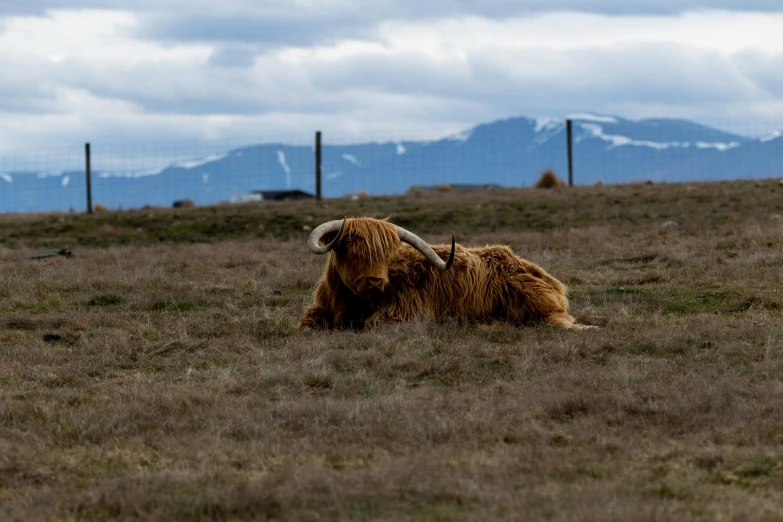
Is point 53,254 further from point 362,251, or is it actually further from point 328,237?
point 362,251

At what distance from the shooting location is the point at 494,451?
5.80 m

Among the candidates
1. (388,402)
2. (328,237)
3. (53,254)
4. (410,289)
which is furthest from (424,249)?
(53,254)

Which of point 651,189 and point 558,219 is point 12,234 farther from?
point 651,189

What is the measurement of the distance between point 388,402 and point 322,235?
363 centimetres

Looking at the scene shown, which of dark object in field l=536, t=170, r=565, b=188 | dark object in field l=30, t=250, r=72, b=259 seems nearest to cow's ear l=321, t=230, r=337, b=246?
dark object in field l=30, t=250, r=72, b=259

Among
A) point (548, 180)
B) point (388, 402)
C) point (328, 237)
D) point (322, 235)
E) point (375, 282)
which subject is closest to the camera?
point (388, 402)

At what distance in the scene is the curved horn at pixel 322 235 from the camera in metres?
9.85

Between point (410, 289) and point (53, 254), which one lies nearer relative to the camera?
point (410, 289)

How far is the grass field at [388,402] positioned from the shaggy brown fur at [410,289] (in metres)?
0.45

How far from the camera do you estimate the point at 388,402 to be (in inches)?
268

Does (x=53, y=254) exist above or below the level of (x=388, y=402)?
above

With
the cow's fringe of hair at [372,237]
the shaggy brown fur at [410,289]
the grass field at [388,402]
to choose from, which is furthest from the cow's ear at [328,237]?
the grass field at [388,402]

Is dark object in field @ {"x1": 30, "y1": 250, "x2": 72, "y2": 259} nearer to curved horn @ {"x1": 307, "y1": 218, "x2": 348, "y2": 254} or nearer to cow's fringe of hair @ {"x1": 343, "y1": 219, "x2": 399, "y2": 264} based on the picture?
curved horn @ {"x1": 307, "y1": 218, "x2": 348, "y2": 254}

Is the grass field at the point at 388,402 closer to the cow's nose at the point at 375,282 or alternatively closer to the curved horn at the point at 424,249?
the cow's nose at the point at 375,282
